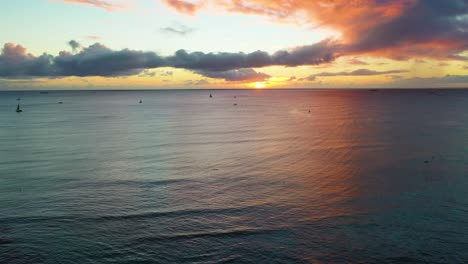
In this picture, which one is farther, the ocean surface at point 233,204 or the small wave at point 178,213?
the small wave at point 178,213

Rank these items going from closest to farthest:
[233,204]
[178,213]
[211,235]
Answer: [211,235] < [178,213] < [233,204]

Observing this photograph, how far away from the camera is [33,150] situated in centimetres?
5988

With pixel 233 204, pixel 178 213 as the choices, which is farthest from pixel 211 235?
pixel 233 204

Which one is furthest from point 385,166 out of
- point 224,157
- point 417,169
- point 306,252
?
point 306,252

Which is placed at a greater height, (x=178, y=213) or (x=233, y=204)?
(x=233, y=204)

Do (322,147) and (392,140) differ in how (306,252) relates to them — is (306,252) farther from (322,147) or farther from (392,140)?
(392,140)

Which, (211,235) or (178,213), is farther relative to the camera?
(178,213)

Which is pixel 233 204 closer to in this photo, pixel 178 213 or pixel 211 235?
pixel 178 213

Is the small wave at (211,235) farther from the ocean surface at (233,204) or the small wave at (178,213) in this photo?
the small wave at (178,213)

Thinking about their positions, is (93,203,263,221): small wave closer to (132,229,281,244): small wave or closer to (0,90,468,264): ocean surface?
(0,90,468,264): ocean surface

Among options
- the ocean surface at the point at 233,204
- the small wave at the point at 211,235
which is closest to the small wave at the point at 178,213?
the ocean surface at the point at 233,204

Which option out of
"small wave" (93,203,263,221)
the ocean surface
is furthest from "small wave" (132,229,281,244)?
"small wave" (93,203,263,221)

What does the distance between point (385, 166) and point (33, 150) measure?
51.6 m

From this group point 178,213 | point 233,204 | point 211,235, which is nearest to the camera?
point 211,235
